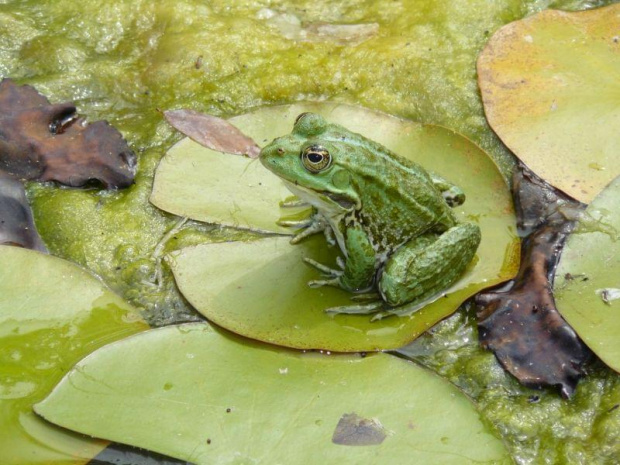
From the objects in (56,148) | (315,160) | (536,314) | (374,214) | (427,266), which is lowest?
(536,314)

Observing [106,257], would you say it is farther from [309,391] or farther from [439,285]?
[439,285]

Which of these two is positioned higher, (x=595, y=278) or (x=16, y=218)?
(x=16, y=218)

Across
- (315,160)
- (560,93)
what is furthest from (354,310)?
(560,93)

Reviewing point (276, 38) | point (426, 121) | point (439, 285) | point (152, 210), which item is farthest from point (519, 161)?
point (152, 210)

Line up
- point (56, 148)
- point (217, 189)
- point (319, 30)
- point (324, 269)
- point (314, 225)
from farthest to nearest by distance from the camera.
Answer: point (319, 30) → point (56, 148) → point (217, 189) → point (314, 225) → point (324, 269)

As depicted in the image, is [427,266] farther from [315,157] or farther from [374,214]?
[315,157]

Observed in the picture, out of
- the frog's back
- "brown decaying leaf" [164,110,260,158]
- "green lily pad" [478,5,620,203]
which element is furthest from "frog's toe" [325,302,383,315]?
"green lily pad" [478,5,620,203]

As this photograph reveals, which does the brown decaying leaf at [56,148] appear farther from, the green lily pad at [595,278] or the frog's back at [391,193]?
the green lily pad at [595,278]

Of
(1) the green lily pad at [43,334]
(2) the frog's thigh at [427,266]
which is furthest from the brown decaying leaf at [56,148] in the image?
(2) the frog's thigh at [427,266]
